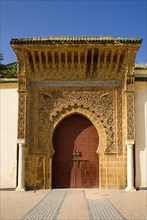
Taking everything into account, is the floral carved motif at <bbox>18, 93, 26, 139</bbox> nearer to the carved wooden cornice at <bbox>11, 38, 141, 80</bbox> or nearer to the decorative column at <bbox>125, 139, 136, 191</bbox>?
the carved wooden cornice at <bbox>11, 38, 141, 80</bbox>

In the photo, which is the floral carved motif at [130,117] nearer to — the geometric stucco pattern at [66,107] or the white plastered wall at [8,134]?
the geometric stucco pattern at [66,107]

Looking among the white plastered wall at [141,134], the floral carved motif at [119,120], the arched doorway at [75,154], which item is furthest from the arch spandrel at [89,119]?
the white plastered wall at [141,134]

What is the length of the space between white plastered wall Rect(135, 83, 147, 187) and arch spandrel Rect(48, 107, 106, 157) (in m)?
0.90

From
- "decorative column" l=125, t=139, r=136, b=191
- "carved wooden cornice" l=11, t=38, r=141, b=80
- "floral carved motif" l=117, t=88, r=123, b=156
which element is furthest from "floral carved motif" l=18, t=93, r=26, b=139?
"decorative column" l=125, t=139, r=136, b=191

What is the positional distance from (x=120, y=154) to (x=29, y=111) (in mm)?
2634

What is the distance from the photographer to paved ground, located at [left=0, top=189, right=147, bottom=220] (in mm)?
5227

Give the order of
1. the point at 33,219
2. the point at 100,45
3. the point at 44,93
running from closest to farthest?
the point at 33,219 < the point at 100,45 < the point at 44,93

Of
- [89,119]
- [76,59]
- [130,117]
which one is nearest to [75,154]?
[89,119]

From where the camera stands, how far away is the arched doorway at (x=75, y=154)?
28.3 ft

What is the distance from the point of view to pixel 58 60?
8.68 metres

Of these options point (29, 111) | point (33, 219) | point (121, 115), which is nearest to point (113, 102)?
point (121, 115)

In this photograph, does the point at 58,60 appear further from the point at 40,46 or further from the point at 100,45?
the point at 100,45

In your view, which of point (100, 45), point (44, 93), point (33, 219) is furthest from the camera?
point (44, 93)

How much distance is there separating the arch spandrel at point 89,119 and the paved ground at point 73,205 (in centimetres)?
115
